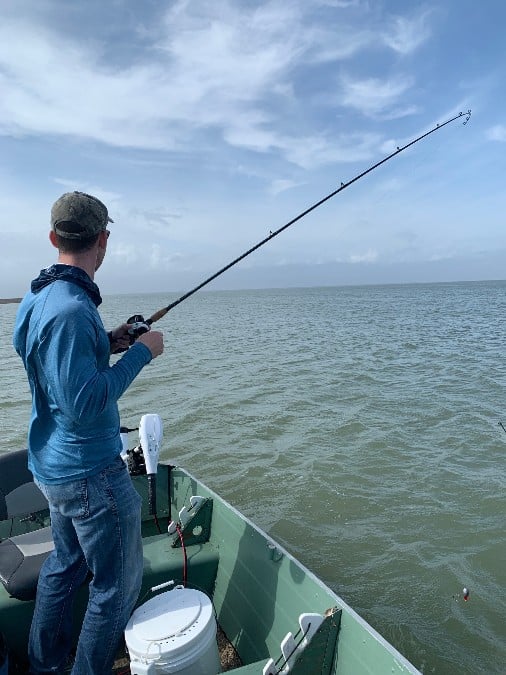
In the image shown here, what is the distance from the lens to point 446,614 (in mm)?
5168

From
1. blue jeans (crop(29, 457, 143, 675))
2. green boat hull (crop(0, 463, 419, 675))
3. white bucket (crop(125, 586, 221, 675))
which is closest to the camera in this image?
blue jeans (crop(29, 457, 143, 675))

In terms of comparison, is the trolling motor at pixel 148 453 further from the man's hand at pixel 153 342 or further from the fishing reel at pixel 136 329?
the man's hand at pixel 153 342

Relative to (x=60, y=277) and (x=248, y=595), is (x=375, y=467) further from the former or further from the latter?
(x=60, y=277)

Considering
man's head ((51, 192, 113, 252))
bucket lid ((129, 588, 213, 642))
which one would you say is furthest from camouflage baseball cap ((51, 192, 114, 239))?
bucket lid ((129, 588, 213, 642))

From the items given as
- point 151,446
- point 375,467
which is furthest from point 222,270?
point 375,467

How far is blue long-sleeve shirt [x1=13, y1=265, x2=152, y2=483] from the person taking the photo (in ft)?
6.70

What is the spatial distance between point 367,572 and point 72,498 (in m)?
4.57

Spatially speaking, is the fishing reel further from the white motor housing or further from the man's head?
the white motor housing

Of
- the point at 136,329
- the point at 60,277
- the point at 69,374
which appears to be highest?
the point at 60,277

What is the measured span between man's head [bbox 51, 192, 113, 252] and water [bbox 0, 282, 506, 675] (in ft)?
15.2

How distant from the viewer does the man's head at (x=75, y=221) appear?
2.26m

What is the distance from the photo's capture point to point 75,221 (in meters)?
2.26

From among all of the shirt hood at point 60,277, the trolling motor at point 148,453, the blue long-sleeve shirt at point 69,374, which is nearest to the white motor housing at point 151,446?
the trolling motor at point 148,453

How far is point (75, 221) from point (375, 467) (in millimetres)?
7359
